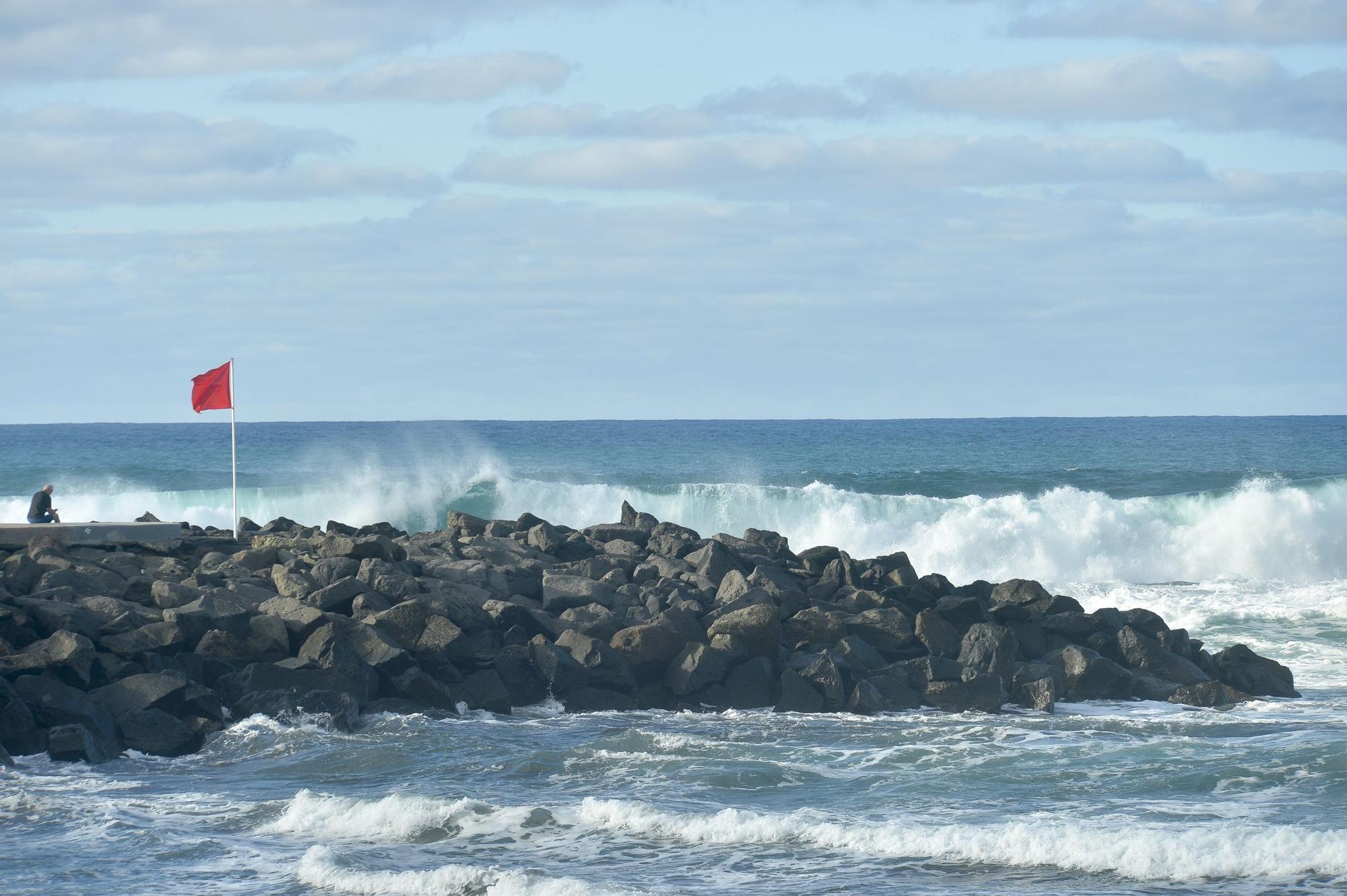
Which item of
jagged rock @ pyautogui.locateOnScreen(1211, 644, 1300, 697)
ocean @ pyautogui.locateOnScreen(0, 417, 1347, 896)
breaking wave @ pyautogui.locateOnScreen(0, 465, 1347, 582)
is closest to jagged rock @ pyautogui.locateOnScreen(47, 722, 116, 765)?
ocean @ pyautogui.locateOnScreen(0, 417, 1347, 896)

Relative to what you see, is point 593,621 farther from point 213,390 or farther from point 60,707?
point 213,390

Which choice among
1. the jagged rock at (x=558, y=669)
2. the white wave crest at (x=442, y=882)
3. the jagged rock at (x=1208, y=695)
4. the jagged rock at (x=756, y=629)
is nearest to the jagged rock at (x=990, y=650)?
the jagged rock at (x=1208, y=695)

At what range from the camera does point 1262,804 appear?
10586mm

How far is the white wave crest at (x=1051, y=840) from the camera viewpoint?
30.0ft

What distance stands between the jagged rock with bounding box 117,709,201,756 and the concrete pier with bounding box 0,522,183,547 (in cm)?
669

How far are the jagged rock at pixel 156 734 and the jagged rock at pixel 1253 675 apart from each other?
33.4 feet

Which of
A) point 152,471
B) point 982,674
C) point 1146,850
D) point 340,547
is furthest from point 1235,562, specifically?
point 152,471

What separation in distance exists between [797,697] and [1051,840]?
15.4ft

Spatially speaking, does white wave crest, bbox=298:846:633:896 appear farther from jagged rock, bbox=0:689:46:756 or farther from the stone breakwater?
jagged rock, bbox=0:689:46:756

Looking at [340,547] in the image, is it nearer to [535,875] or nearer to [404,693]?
[404,693]

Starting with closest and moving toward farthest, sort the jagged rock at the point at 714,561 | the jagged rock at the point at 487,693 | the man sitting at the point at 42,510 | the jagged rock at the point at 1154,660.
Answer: the jagged rock at the point at 487,693 → the jagged rock at the point at 1154,660 → the jagged rock at the point at 714,561 → the man sitting at the point at 42,510

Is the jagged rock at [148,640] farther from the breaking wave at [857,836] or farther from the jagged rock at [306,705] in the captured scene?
the breaking wave at [857,836]

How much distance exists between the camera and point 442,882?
8.91 m

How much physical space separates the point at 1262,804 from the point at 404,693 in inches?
289
